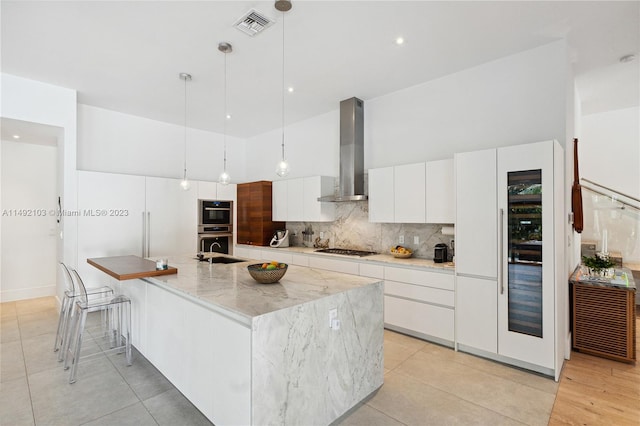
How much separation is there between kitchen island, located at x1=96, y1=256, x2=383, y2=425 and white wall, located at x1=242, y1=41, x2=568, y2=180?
2255 mm

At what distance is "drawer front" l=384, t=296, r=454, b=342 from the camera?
342cm

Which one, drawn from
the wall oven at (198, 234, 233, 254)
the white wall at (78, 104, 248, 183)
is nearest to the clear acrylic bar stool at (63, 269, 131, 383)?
the wall oven at (198, 234, 233, 254)

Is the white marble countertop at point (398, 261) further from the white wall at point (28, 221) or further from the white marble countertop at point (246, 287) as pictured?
the white wall at point (28, 221)

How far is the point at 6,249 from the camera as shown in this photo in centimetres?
523

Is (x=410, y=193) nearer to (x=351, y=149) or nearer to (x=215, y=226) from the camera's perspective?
(x=351, y=149)

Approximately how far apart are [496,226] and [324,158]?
10.1 ft

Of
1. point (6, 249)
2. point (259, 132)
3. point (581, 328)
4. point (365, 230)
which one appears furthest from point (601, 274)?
point (6, 249)

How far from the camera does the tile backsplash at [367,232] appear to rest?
4.14 metres

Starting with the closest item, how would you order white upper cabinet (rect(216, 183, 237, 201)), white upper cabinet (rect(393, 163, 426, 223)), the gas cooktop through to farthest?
white upper cabinet (rect(393, 163, 426, 223)), the gas cooktop, white upper cabinet (rect(216, 183, 237, 201))

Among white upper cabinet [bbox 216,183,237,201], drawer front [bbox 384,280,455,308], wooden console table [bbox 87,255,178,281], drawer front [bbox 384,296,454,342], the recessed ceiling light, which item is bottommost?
drawer front [bbox 384,296,454,342]

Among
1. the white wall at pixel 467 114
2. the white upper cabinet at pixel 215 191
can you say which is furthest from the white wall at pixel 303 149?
the white upper cabinet at pixel 215 191

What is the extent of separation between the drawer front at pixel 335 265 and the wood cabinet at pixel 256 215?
142 cm

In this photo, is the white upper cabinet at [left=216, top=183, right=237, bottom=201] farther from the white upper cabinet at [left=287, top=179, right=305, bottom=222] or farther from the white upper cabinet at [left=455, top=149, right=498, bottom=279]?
the white upper cabinet at [left=455, top=149, right=498, bottom=279]

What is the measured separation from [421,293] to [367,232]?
1.44m
